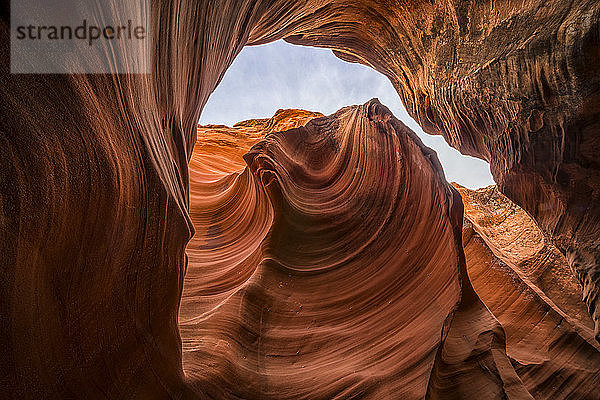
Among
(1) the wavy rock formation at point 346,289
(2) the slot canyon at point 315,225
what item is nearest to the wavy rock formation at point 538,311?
(2) the slot canyon at point 315,225

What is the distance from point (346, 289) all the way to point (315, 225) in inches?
37.3

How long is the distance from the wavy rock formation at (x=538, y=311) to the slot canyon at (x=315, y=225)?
0.03m

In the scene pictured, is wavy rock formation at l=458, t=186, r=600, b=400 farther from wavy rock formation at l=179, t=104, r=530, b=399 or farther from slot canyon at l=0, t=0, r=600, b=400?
wavy rock formation at l=179, t=104, r=530, b=399

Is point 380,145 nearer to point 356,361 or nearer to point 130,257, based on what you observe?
point 356,361

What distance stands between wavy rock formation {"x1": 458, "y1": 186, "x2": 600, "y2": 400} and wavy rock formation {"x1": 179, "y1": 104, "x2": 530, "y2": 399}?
1414 mm

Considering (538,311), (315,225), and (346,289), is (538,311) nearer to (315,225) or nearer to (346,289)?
(346,289)

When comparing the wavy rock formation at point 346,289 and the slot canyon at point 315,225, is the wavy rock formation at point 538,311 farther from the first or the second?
the wavy rock formation at point 346,289

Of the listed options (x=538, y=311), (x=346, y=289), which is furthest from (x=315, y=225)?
(x=538, y=311)

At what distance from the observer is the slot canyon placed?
142 cm

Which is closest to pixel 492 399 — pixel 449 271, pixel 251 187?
pixel 449 271

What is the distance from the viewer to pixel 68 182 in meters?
1.38

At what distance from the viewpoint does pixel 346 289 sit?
12.4ft

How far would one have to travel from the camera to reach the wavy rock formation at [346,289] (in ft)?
9.91

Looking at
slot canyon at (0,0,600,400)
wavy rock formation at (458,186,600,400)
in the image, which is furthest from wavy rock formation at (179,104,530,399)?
wavy rock formation at (458,186,600,400)
